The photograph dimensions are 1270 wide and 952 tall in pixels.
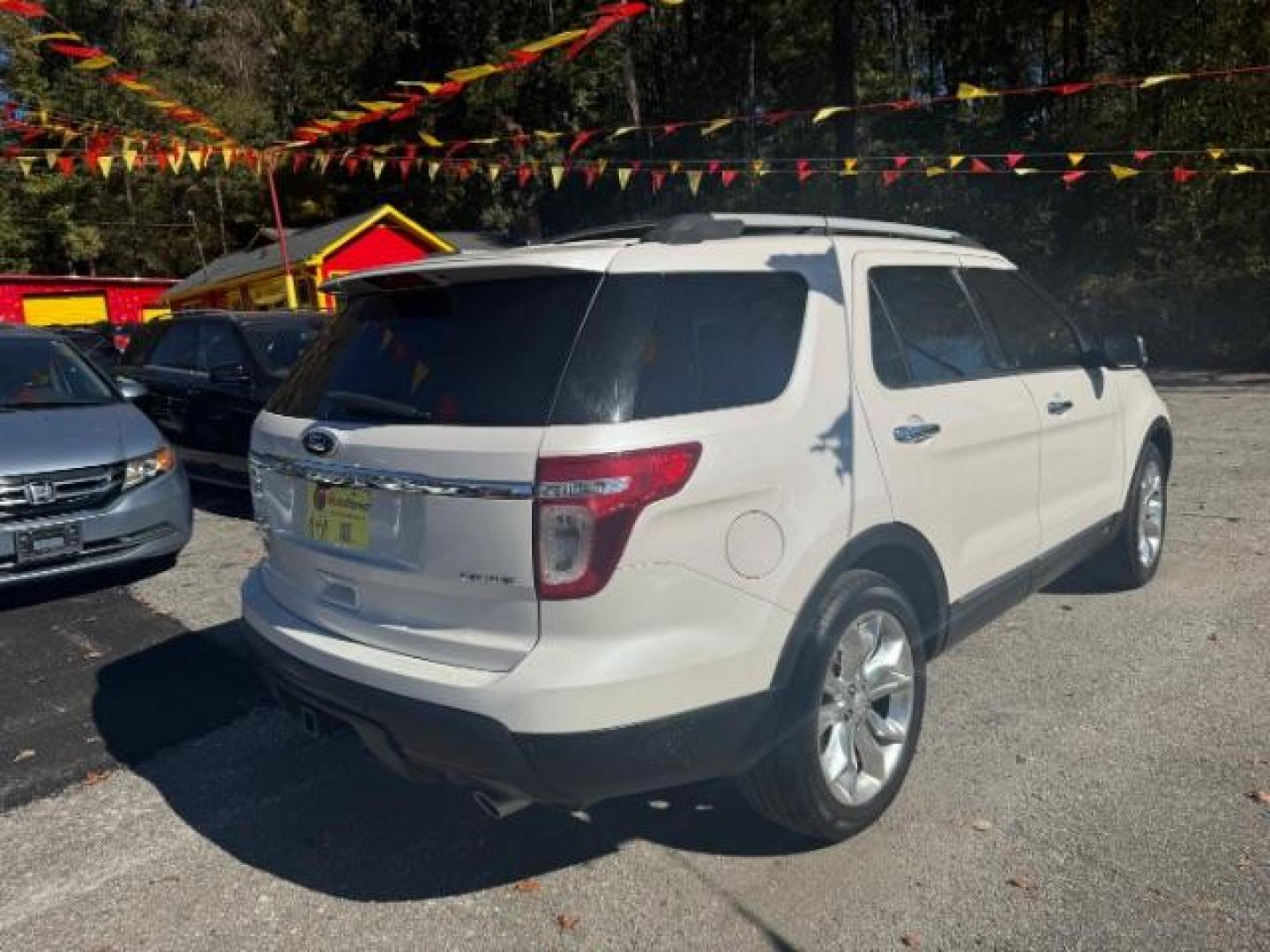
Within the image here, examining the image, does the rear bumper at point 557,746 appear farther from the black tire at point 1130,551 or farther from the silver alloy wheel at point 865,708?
the black tire at point 1130,551

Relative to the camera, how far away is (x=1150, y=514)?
5441mm

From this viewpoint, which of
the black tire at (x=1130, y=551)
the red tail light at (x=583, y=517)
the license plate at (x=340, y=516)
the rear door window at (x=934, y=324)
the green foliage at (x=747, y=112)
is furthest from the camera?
the green foliage at (x=747, y=112)

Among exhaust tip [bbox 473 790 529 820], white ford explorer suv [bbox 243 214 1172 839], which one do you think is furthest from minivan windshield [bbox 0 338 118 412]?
exhaust tip [bbox 473 790 529 820]

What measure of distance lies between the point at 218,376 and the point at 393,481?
568 cm

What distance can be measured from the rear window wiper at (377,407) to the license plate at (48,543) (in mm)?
3287

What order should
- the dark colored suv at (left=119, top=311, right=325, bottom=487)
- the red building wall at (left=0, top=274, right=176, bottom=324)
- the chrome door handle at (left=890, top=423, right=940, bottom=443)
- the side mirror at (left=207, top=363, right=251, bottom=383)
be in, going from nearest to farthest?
the chrome door handle at (left=890, top=423, right=940, bottom=443) < the side mirror at (left=207, top=363, right=251, bottom=383) < the dark colored suv at (left=119, top=311, right=325, bottom=487) < the red building wall at (left=0, top=274, right=176, bottom=324)

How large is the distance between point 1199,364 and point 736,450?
20.0 metres

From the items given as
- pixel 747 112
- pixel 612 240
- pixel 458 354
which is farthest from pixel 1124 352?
pixel 747 112

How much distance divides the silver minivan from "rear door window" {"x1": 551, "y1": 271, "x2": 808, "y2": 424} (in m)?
4.25

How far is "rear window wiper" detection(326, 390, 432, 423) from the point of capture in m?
2.76

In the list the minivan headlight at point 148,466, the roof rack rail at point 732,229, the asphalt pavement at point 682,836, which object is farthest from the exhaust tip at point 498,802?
the minivan headlight at point 148,466

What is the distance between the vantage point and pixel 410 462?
264cm

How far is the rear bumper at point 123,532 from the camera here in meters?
5.39

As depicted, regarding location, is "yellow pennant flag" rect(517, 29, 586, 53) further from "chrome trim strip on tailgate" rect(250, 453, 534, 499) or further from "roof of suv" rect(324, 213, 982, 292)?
"chrome trim strip on tailgate" rect(250, 453, 534, 499)
